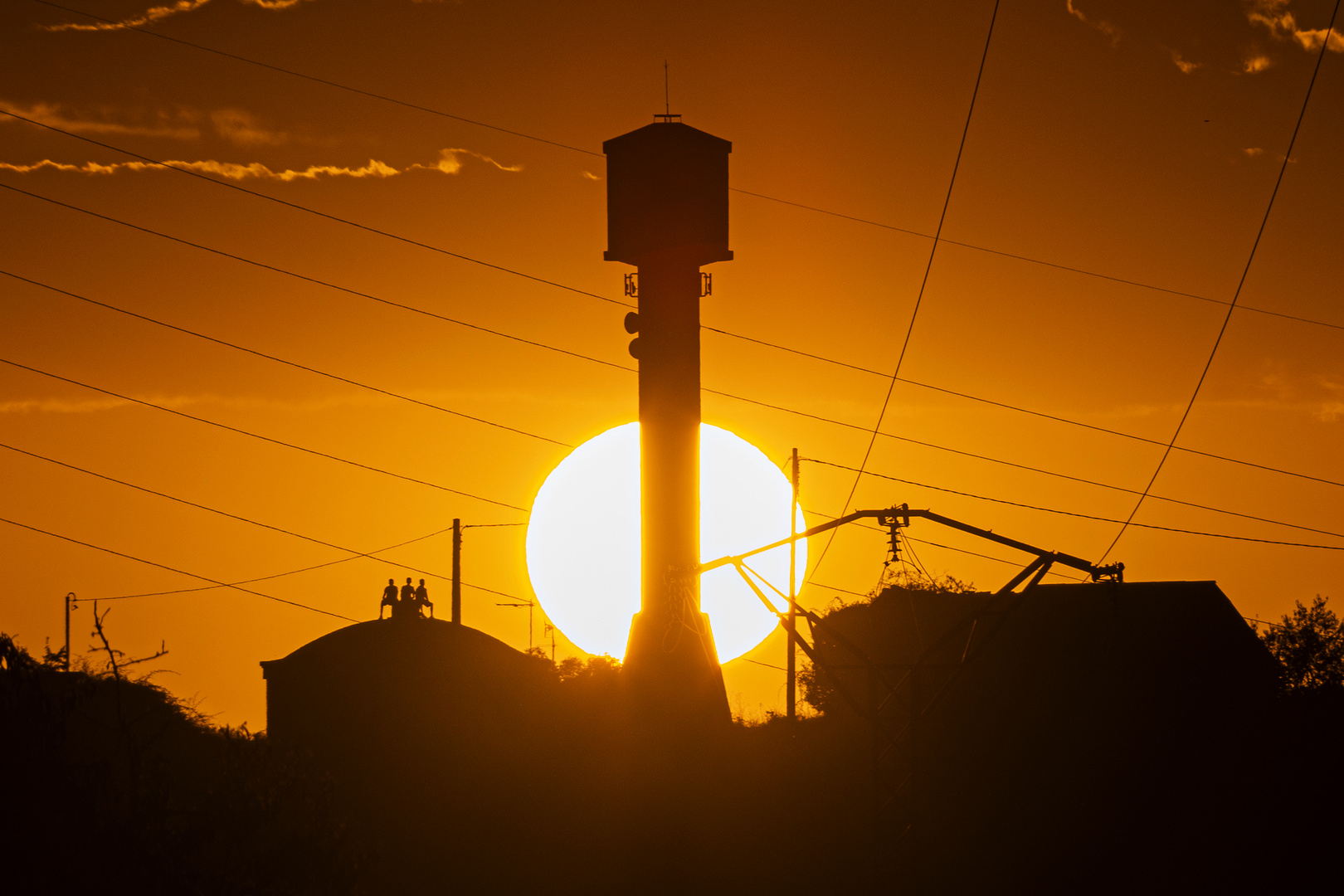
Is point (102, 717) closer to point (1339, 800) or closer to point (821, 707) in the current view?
point (821, 707)

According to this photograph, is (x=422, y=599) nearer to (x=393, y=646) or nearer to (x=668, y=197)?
(x=393, y=646)

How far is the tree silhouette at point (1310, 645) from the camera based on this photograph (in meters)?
49.9

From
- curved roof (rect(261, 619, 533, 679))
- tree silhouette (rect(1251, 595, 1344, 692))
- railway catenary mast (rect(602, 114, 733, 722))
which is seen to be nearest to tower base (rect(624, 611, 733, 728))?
railway catenary mast (rect(602, 114, 733, 722))

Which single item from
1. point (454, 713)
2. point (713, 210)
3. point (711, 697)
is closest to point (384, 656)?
point (454, 713)

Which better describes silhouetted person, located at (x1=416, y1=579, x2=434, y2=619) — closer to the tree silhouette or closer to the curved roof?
the curved roof

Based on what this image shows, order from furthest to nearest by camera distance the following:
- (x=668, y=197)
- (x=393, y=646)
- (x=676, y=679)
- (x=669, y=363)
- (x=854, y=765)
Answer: (x=393, y=646) → (x=668, y=197) → (x=669, y=363) → (x=676, y=679) → (x=854, y=765)

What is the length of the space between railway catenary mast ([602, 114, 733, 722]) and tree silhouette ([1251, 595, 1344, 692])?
101ft

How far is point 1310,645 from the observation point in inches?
1986

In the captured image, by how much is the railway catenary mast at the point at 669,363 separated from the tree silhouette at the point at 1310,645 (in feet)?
101

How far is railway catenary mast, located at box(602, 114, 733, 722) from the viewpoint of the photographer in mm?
33656

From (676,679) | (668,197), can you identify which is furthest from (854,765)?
(668,197)

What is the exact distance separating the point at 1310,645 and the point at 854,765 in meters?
29.5

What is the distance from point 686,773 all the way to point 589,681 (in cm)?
935

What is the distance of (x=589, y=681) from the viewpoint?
135 ft
